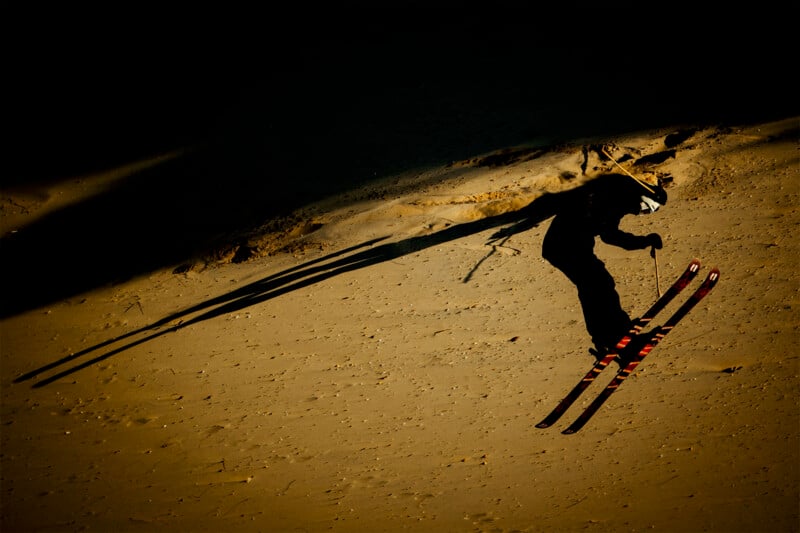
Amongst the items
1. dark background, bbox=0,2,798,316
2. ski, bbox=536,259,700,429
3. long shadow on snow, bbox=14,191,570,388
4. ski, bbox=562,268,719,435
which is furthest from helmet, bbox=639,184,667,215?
dark background, bbox=0,2,798,316

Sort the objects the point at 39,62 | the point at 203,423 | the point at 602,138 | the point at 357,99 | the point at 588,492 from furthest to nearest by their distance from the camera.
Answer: the point at 39,62 → the point at 357,99 → the point at 602,138 → the point at 203,423 → the point at 588,492

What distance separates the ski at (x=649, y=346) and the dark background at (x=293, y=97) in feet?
19.2

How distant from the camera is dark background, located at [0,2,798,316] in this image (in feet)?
35.2

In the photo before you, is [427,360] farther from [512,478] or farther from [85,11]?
[85,11]

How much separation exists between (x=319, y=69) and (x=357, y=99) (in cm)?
173

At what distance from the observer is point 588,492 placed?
16.5 feet

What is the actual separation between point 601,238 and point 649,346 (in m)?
0.87

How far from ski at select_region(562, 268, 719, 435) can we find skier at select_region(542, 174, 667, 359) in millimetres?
189

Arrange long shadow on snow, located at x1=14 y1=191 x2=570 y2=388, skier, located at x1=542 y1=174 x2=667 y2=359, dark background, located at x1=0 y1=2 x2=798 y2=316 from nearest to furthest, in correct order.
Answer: skier, located at x1=542 y1=174 x2=667 y2=359 < long shadow on snow, located at x1=14 y1=191 x2=570 y2=388 < dark background, located at x1=0 y1=2 x2=798 y2=316

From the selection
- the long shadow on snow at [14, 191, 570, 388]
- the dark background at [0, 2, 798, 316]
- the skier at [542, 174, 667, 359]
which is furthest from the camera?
the dark background at [0, 2, 798, 316]

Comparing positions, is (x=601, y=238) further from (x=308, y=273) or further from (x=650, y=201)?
(x=308, y=273)

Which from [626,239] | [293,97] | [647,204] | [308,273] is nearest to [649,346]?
[626,239]

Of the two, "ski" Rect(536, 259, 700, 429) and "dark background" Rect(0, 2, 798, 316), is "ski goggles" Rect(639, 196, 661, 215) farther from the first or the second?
"dark background" Rect(0, 2, 798, 316)

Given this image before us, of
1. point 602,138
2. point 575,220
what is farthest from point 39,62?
point 575,220
